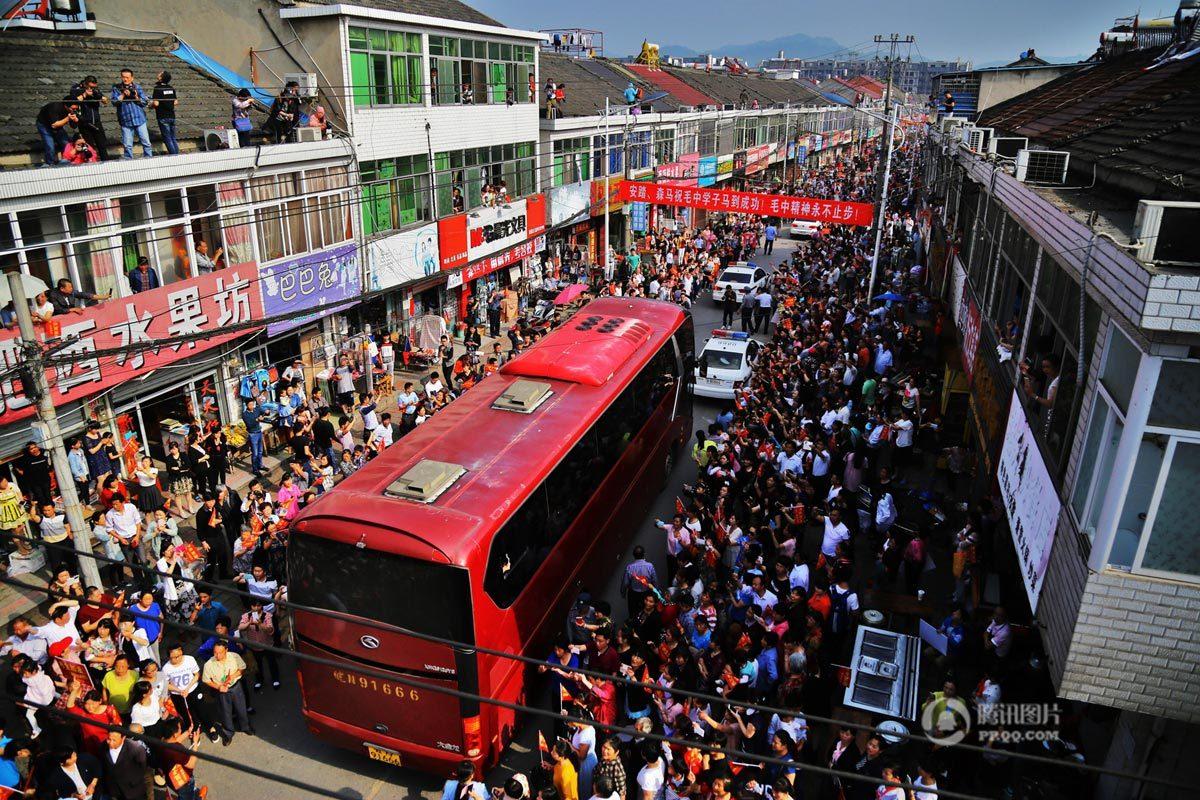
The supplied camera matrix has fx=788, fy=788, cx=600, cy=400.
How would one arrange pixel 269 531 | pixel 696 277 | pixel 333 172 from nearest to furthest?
1. pixel 269 531
2. pixel 333 172
3. pixel 696 277

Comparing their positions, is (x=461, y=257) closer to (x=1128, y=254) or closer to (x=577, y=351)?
(x=577, y=351)

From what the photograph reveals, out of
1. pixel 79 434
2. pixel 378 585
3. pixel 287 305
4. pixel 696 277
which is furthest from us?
pixel 696 277

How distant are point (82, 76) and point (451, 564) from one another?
14332mm

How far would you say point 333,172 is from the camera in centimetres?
1898

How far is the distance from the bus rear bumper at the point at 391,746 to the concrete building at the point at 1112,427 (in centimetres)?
588

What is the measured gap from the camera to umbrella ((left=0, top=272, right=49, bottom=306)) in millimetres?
12031

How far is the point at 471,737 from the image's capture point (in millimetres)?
8242

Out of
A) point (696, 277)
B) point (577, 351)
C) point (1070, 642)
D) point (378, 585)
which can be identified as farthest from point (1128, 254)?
point (696, 277)

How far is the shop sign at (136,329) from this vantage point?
1226 cm

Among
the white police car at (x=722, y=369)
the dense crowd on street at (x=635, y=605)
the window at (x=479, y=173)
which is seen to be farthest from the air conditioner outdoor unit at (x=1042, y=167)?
the window at (x=479, y=173)

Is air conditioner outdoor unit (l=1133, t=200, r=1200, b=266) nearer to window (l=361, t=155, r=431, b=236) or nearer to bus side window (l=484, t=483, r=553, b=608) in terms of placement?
bus side window (l=484, t=483, r=553, b=608)

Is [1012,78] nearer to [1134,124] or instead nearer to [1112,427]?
[1134,124]

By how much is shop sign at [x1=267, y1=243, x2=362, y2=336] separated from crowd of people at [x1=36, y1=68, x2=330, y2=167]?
2.80 meters

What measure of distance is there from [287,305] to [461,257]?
738 cm
